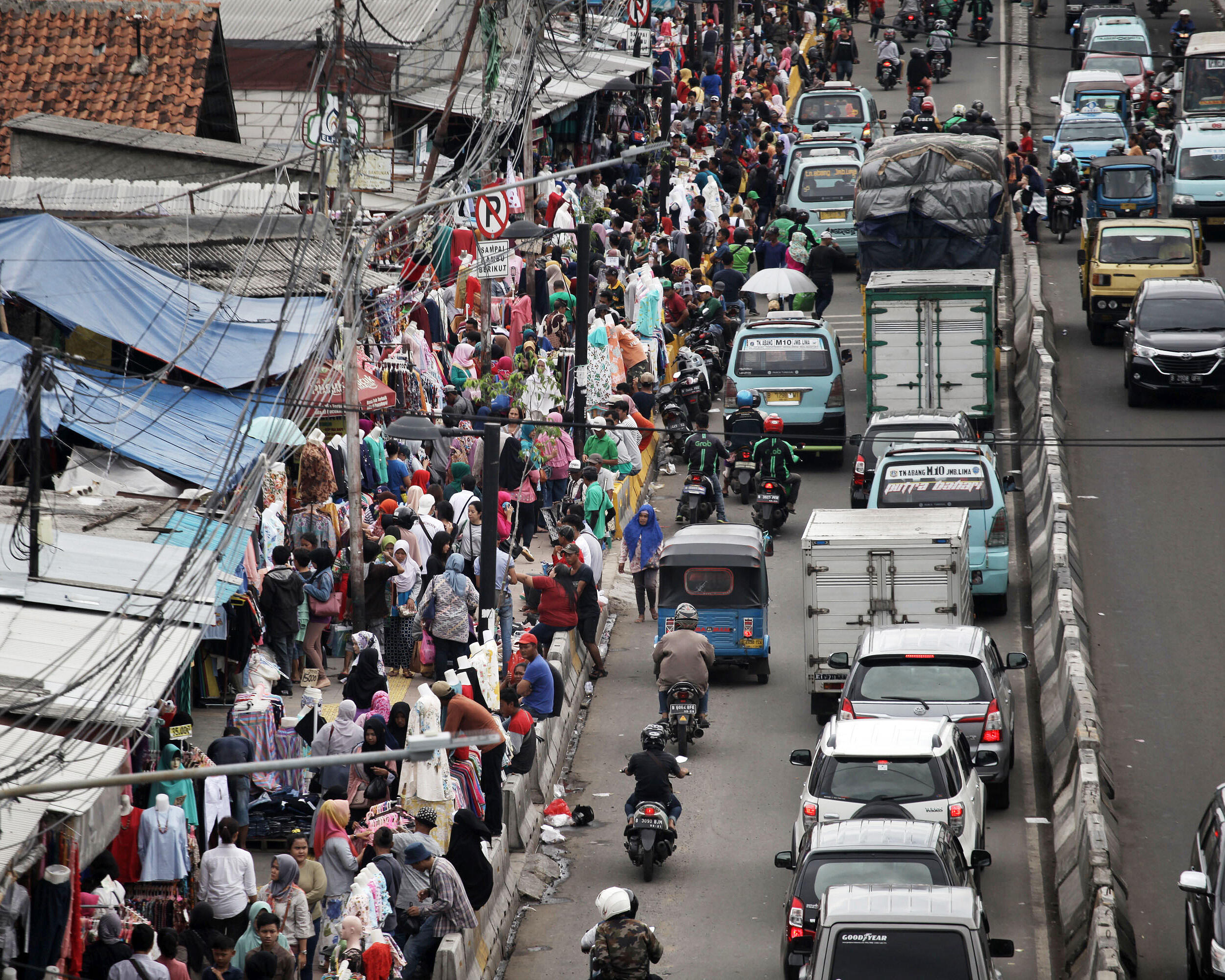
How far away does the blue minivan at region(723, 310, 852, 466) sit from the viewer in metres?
28.0

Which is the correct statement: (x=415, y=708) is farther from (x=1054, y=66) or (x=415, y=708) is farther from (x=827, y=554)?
(x=1054, y=66)

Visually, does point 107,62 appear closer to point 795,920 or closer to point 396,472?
point 396,472

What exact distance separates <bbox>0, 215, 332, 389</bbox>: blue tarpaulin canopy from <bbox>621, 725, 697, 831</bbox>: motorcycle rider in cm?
531

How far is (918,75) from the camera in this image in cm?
5297

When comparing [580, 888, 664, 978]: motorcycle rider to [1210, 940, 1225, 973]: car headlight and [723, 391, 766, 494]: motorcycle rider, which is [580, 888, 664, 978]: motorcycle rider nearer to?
[1210, 940, 1225, 973]: car headlight

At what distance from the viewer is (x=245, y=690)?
56.6ft

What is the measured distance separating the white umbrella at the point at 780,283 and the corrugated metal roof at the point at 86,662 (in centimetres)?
1795

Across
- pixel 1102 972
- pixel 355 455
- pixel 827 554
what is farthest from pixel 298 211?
pixel 1102 972

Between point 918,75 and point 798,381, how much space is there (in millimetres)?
27455

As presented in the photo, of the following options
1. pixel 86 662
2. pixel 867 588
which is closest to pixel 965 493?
pixel 867 588

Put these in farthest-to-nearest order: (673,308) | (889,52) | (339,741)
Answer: (889,52) < (673,308) < (339,741)

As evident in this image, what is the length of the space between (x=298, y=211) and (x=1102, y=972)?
1503 cm

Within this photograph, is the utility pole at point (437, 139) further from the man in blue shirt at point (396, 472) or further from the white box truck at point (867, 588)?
the white box truck at point (867, 588)

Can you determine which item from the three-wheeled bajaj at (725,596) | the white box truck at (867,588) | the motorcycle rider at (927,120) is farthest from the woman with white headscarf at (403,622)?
the motorcycle rider at (927,120)
